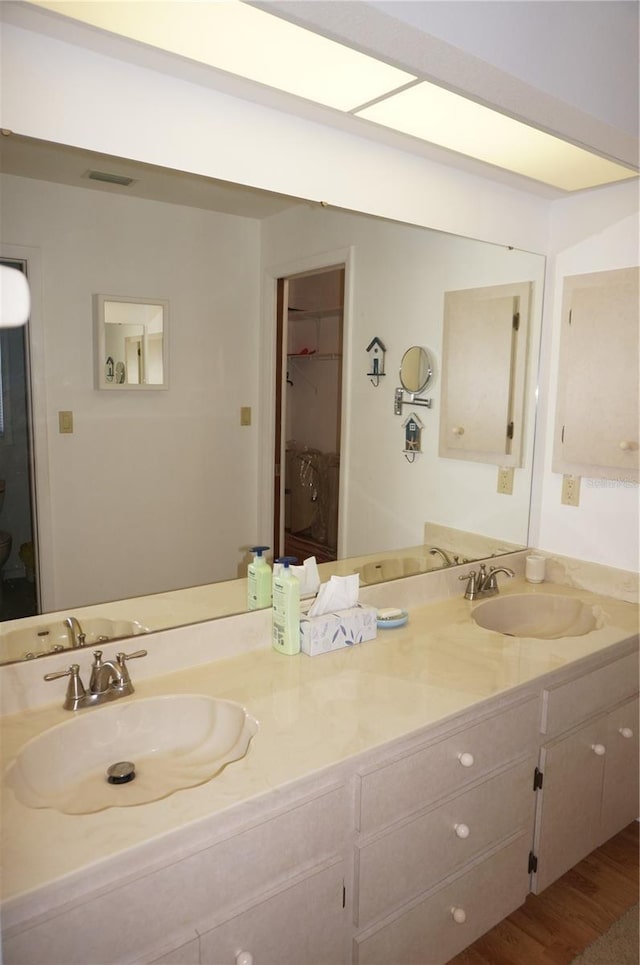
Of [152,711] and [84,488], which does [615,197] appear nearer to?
[84,488]

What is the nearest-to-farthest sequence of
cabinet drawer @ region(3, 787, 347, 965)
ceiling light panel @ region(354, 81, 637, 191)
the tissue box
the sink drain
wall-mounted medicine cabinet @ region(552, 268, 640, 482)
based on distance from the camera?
cabinet drawer @ region(3, 787, 347, 965)
the sink drain
ceiling light panel @ region(354, 81, 637, 191)
the tissue box
wall-mounted medicine cabinet @ region(552, 268, 640, 482)

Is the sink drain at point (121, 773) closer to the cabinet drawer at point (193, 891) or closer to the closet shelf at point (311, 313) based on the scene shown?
the cabinet drawer at point (193, 891)

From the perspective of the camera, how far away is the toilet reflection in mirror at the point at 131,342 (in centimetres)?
152

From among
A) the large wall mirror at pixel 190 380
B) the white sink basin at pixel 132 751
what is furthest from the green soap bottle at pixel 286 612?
the white sink basin at pixel 132 751

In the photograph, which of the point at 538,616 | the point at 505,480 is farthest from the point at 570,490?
the point at 538,616

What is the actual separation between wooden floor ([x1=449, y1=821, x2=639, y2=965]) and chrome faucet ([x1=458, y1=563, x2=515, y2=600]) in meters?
0.91

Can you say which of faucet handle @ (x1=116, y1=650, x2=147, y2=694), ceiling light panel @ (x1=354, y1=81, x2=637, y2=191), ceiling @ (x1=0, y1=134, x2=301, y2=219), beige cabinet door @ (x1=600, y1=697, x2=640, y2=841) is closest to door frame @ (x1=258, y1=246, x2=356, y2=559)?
ceiling @ (x1=0, y1=134, x2=301, y2=219)

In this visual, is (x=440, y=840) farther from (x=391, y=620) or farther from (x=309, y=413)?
(x=309, y=413)

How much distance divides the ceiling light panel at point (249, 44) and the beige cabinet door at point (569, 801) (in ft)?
5.84

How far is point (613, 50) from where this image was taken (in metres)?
1.70

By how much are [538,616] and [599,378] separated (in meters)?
0.88

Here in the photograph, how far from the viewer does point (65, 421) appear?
1.49 metres

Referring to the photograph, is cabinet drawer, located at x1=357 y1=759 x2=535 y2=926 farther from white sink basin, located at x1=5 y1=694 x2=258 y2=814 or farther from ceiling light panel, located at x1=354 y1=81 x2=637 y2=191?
ceiling light panel, located at x1=354 y1=81 x2=637 y2=191

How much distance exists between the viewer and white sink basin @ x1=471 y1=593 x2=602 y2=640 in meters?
2.28
